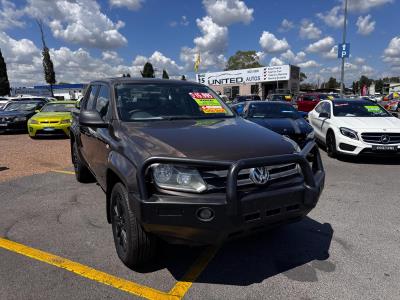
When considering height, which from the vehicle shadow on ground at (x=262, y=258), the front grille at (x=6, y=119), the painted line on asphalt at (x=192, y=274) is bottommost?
the vehicle shadow on ground at (x=262, y=258)

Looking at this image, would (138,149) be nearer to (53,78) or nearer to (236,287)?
(236,287)

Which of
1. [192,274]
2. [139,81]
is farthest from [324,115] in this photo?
[192,274]

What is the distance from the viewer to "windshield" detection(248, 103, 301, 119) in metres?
9.05

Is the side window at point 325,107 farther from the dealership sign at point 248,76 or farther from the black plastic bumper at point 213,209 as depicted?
the dealership sign at point 248,76

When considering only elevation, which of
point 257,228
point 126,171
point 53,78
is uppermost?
point 53,78

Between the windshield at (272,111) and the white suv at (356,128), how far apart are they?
3.08ft

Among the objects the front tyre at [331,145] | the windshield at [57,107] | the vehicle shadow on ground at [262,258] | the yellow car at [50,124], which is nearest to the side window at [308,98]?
the front tyre at [331,145]

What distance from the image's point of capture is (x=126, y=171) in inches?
111

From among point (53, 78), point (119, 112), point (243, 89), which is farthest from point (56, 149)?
point (243, 89)

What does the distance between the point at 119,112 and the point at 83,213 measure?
1.72 meters

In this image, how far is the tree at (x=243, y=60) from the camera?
3538 inches

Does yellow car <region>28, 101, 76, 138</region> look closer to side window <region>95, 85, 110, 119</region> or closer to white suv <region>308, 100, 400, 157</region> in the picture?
side window <region>95, 85, 110, 119</region>

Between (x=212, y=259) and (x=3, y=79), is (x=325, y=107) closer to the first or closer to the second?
(x=212, y=259)

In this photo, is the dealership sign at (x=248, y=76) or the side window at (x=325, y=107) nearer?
the side window at (x=325, y=107)
